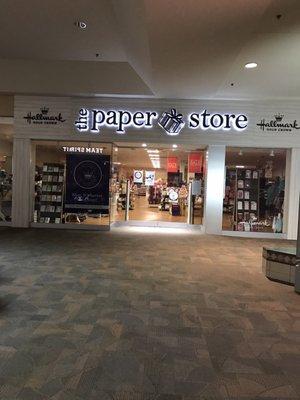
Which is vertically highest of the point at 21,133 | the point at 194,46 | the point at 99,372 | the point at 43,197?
the point at 194,46

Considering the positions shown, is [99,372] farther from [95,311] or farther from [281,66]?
[281,66]

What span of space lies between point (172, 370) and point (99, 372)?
57 centimetres

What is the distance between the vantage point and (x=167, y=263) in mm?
6523

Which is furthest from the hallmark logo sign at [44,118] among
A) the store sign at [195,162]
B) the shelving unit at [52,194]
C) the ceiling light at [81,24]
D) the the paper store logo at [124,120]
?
the store sign at [195,162]

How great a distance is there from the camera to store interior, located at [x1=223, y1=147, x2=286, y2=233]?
10500 millimetres

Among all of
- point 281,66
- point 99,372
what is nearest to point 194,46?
point 281,66

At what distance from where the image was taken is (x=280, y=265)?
552 cm

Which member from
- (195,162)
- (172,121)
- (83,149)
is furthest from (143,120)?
(195,162)

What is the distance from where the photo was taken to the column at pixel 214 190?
10.3m

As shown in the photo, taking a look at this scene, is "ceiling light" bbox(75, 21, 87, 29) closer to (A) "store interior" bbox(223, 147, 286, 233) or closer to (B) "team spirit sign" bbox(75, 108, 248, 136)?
(B) "team spirit sign" bbox(75, 108, 248, 136)

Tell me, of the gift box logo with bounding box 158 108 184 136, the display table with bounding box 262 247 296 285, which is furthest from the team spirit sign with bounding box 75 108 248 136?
the display table with bounding box 262 247 296 285

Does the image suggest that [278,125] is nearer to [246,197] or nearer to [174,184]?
[246,197]

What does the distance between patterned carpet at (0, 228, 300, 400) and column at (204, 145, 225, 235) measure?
11.9 ft

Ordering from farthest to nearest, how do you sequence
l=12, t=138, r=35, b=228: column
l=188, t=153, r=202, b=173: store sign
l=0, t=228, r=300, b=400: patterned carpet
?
l=188, t=153, r=202, b=173: store sign < l=12, t=138, r=35, b=228: column < l=0, t=228, r=300, b=400: patterned carpet
